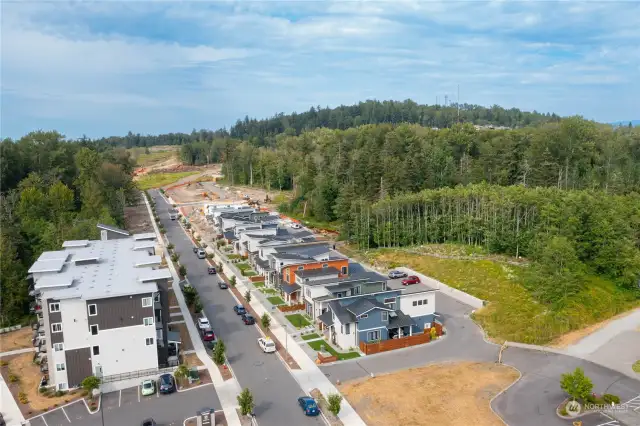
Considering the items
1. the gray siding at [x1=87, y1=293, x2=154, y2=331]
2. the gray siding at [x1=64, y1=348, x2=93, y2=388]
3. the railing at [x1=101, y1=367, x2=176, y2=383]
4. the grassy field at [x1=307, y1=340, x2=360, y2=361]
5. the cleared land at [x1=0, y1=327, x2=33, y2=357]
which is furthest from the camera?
the cleared land at [x1=0, y1=327, x2=33, y2=357]

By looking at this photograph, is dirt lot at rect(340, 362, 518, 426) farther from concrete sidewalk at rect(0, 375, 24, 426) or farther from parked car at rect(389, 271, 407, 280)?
parked car at rect(389, 271, 407, 280)

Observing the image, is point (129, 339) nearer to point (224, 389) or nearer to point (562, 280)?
point (224, 389)

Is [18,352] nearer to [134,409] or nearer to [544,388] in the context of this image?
[134,409]

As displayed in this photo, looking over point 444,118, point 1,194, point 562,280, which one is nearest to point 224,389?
point 562,280

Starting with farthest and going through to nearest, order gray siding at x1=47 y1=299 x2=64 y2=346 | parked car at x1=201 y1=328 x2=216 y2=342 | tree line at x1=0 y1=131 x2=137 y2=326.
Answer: tree line at x1=0 y1=131 x2=137 y2=326, parked car at x1=201 y1=328 x2=216 y2=342, gray siding at x1=47 y1=299 x2=64 y2=346

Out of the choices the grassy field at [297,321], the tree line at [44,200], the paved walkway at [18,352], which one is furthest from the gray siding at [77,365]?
the tree line at [44,200]

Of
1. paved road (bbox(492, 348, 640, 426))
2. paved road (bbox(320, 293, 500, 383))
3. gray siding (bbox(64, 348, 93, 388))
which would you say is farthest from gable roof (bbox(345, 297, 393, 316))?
gray siding (bbox(64, 348, 93, 388))
